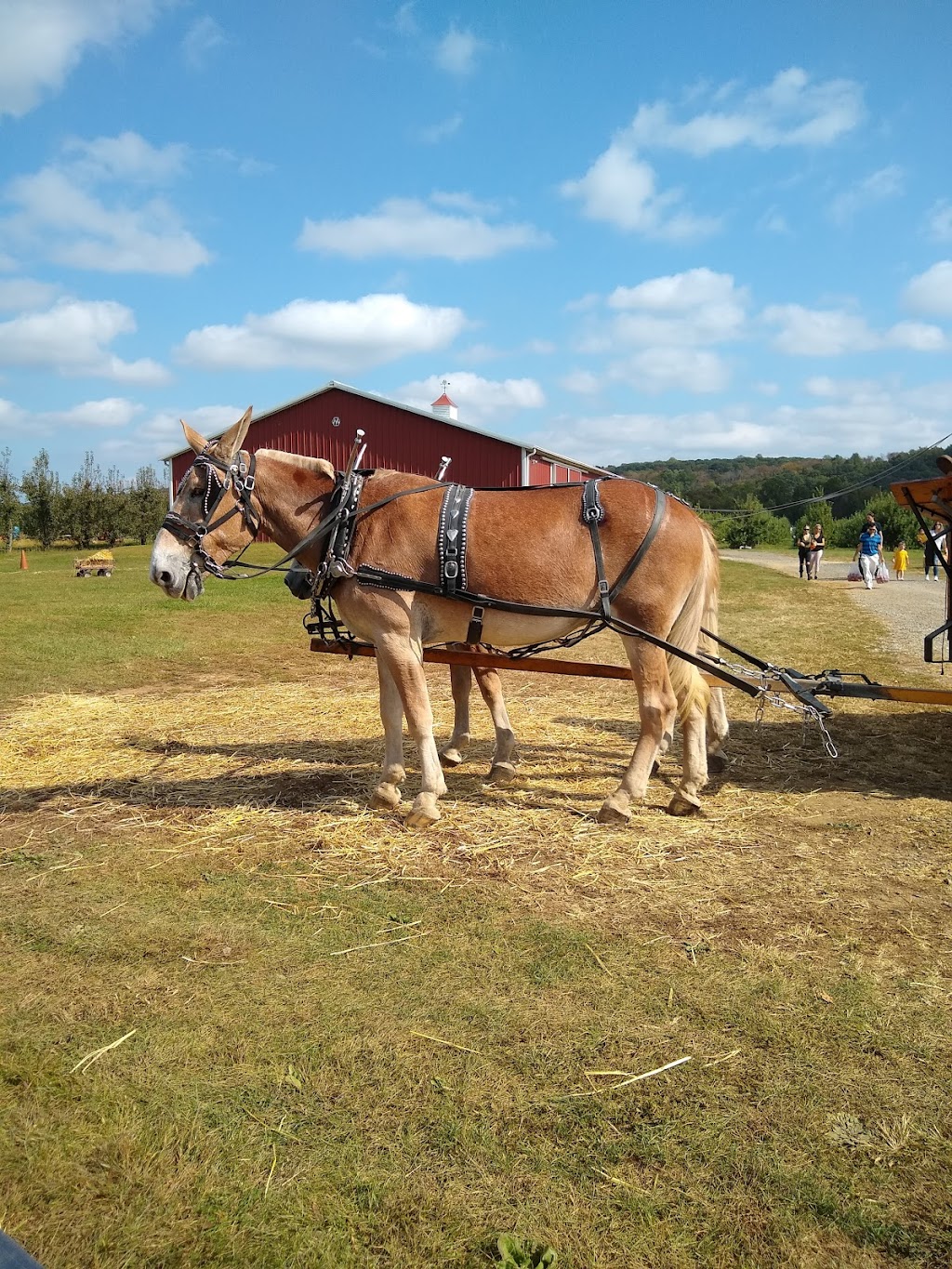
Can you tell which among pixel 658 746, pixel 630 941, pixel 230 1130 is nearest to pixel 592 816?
pixel 658 746

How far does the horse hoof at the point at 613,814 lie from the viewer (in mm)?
5469

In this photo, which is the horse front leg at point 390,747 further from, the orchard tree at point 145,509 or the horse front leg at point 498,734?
the orchard tree at point 145,509

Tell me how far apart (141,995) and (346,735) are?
14.7ft

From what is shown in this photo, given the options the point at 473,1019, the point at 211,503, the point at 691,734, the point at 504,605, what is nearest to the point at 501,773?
the point at 691,734

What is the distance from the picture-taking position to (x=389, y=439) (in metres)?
33.2

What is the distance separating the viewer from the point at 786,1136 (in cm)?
267

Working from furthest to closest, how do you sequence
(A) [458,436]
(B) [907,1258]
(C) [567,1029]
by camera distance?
(A) [458,436], (C) [567,1029], (B) [907,1258]

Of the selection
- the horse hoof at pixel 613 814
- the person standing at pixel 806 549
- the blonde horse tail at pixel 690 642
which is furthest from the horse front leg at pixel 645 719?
the person standing at pixel 806 549

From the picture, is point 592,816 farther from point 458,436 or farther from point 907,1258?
point 458,436

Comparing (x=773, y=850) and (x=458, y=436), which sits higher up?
(x=458, y=436)

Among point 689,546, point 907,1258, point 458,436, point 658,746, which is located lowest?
point 907,1258

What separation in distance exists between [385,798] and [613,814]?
Result: 1.53 m

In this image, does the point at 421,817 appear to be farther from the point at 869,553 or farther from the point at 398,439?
the point at 398,439

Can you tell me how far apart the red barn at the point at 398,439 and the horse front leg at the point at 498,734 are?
24927 mm
